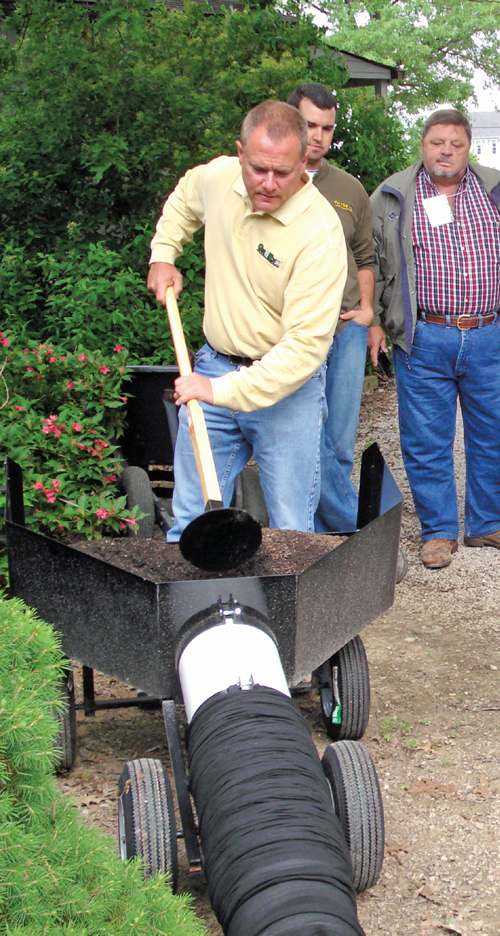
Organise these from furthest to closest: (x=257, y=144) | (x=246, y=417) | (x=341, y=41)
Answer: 1. (x=341, y=41)
2. (x=246, y=417)
3. (x=257, y=144)

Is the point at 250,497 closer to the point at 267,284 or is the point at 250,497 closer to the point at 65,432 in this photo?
the point at 65,432

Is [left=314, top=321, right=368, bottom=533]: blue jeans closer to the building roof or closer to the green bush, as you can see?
the green bush

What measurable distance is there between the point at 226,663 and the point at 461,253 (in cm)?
287

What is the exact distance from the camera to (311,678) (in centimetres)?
309

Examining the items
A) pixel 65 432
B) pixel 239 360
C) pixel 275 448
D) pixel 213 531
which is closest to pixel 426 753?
pixel 275 448

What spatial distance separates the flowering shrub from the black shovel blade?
1.21m

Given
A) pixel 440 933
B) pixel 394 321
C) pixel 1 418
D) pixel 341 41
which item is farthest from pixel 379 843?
pixel 341 41

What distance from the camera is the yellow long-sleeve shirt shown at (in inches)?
108

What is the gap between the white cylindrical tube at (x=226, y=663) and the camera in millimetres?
2010

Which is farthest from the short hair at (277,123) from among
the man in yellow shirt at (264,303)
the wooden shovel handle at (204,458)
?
the wooden shovel handle at (204,458)

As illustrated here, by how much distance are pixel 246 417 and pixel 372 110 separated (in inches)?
203

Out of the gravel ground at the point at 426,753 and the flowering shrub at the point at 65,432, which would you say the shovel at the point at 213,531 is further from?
the flowering shrub at the point at 65,432

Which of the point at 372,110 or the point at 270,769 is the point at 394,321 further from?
the point at 372,110

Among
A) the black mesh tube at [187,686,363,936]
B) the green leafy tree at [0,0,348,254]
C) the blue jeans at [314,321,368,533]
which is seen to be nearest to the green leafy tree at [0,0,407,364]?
the green leafy tree at [0,0,348,254]
